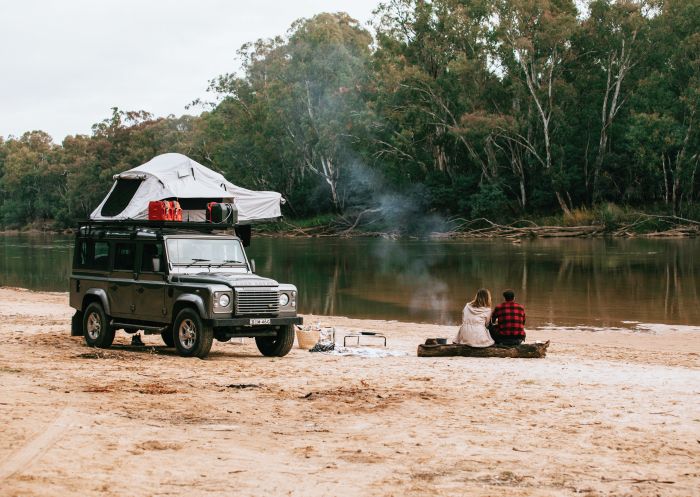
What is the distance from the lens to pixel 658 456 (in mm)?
8094

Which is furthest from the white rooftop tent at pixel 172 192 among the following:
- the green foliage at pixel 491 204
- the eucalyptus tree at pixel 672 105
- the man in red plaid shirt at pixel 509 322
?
the green foliage at pixel 491 204

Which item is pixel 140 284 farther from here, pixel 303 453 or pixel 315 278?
pixel 315 278

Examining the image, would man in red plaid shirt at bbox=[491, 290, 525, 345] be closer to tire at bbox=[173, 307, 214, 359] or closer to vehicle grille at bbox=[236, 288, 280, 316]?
vehicle grille at bbox=[236, 288, 280, 316]

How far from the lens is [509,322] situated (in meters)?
15.6

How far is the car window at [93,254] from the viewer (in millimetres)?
17109

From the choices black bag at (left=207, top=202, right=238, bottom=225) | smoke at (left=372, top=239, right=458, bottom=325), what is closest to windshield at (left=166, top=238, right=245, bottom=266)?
black bag at (left=207, top=202, right=238, bottom=225)

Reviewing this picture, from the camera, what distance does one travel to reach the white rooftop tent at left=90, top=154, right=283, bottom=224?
2055cm

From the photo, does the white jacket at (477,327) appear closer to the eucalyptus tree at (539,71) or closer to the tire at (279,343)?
the tire at (279,343)

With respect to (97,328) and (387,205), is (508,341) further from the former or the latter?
(387,205)

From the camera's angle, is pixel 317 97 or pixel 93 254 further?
pixel 317 97

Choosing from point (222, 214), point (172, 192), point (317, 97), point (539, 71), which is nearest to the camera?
point (222, 214)

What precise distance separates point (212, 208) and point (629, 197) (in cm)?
5872

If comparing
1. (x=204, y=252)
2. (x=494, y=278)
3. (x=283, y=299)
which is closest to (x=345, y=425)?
(x=283, y=299)

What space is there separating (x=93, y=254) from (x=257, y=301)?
3841 mm
